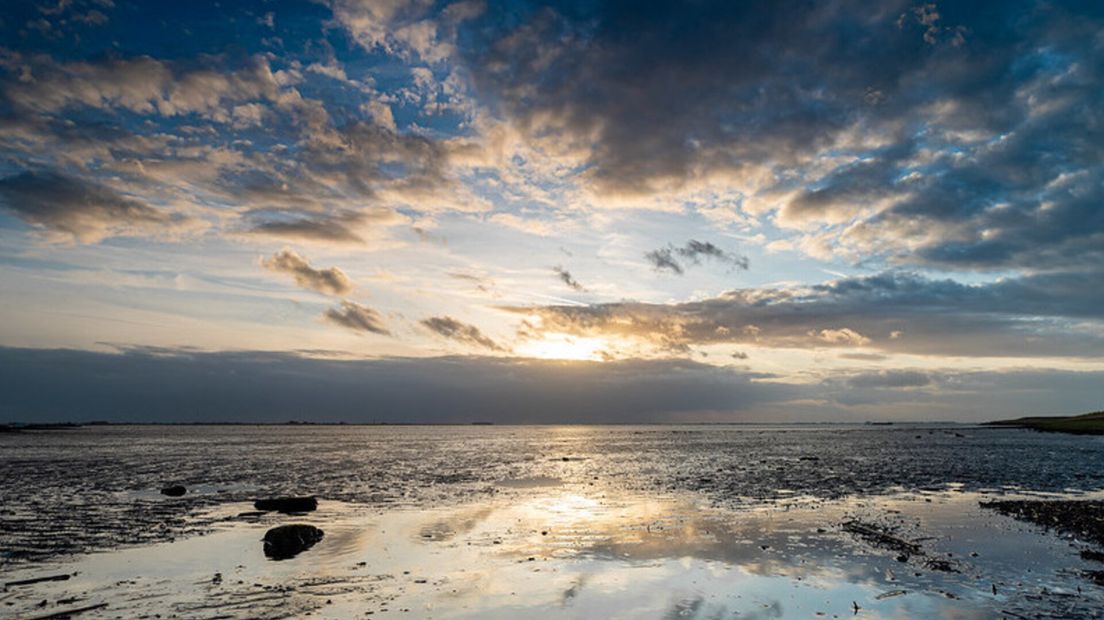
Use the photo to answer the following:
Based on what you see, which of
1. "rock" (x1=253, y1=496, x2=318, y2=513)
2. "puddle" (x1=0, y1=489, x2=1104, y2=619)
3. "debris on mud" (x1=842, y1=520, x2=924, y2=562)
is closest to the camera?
"puddle" (x1=0, y1=489, x2=1104, y2=619)

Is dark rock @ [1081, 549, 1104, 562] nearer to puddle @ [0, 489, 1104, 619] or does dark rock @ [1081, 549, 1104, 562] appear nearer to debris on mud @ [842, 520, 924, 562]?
puddle @ [0, 489, 1104, 619]

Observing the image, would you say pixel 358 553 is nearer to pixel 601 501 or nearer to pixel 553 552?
pixel 553 552

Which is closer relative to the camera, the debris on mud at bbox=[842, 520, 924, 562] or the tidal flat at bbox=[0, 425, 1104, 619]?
the tidal flat at bbox=[0, 425, 1104, 619]

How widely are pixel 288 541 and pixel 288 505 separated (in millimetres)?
12716

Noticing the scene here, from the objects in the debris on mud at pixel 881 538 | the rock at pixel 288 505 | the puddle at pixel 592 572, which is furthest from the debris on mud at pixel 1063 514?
the rock at pixel 288 505

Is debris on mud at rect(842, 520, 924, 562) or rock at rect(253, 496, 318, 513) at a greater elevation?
debris on mud at rect(842, 520, 924, 562)

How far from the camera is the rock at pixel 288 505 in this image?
36469 mm

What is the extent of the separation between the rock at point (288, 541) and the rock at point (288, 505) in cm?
1099

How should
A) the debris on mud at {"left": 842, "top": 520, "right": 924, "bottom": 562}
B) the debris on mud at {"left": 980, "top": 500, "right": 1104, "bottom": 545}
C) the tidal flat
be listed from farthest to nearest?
the debris on mud at {"left": 980, "top": 500, "right": 1104, "bottom": 545}
the debris on mud at {"left": 842, "top": 520, "right": 924, "bottom": 562}
the tidal flat

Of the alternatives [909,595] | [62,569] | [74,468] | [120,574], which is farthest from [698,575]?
[74,468]

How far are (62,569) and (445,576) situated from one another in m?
13.6

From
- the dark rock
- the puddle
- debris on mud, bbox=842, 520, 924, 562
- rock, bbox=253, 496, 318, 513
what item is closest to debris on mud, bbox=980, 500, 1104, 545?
the puddle

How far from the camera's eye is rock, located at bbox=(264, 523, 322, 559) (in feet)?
79.7

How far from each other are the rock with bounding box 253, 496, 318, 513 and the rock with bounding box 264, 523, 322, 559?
36.0 feet
